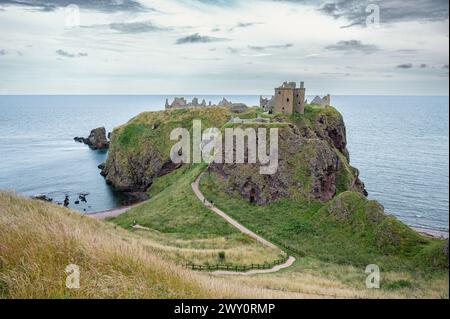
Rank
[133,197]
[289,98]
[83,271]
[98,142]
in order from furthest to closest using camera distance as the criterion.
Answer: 1. [98,142]
2. [133,197]
3. [289,98]
4. [83,271]

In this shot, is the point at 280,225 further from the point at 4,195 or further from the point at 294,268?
the point at 4,195

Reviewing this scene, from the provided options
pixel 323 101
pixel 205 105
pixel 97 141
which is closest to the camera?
pixel 323 101

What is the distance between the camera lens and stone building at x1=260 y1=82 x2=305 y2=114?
236 ft

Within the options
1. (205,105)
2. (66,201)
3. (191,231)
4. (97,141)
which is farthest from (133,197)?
(97,141)

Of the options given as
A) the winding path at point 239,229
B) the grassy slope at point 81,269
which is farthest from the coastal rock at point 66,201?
the grassy slope at point 81,269

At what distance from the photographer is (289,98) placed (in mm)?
72500

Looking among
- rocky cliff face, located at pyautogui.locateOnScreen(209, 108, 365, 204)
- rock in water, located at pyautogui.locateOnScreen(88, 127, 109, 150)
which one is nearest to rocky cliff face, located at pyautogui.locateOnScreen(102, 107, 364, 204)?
rocky cliff face, located at pyautogui.locateOnScreen(209, 108, 365, 204)

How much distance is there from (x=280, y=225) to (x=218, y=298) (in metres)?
41.5

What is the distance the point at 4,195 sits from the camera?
1828 centimetres

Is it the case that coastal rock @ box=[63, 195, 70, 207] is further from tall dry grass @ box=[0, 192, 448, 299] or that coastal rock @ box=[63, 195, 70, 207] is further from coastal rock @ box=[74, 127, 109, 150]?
tall dry grass @ box=[0, 192, 448, 299]

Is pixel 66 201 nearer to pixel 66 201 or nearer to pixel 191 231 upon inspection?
pixel 66 201

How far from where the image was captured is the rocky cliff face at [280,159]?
56.2 meters

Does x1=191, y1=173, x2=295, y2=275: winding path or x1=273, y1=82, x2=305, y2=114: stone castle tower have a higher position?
x1=273, y1=82, x2=305, y2=114: stone castle tower

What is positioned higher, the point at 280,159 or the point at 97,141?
the point at 280,159
